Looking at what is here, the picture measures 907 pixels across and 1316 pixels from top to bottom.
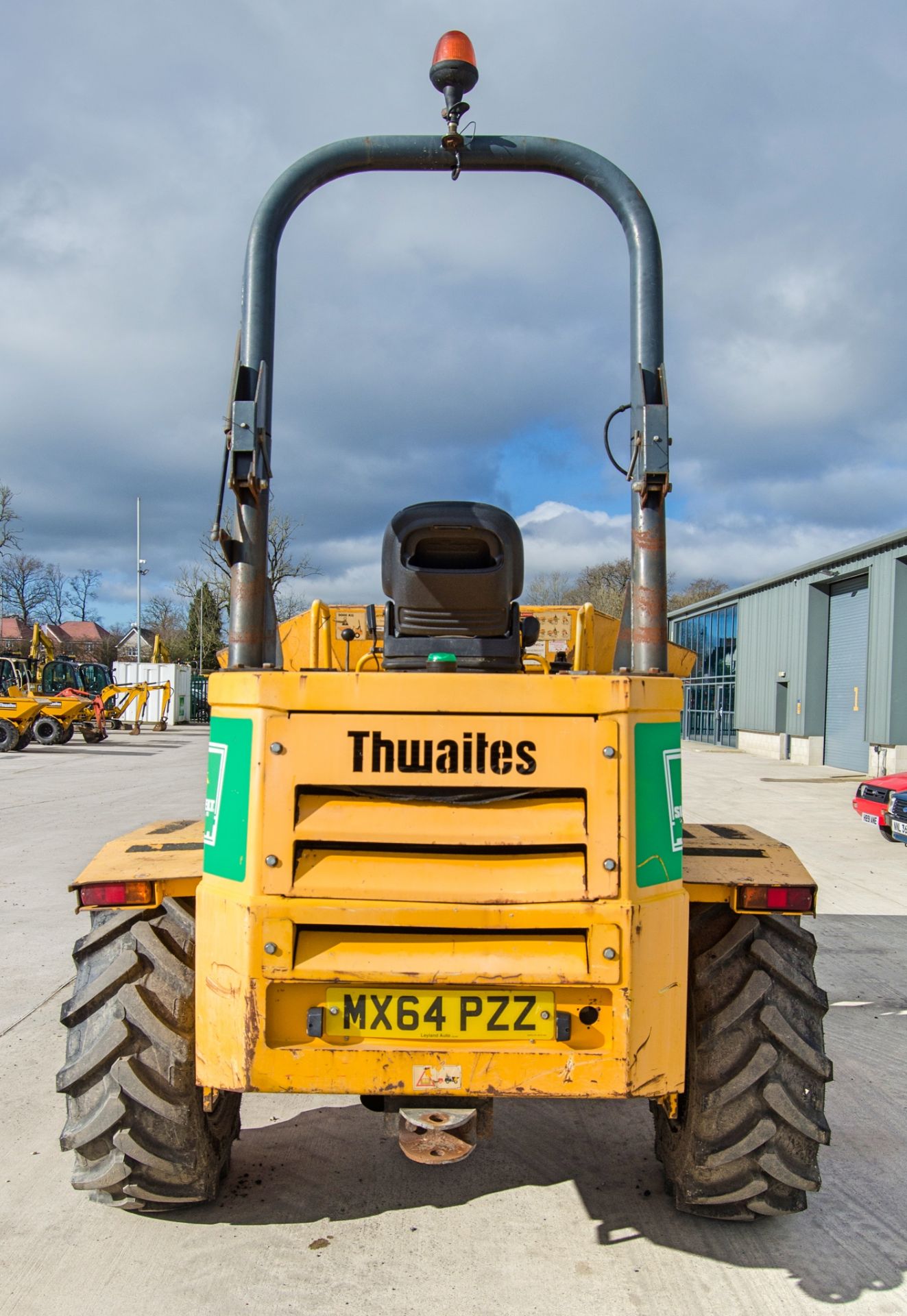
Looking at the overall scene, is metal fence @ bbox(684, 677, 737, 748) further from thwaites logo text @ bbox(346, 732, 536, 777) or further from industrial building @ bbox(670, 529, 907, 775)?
thwaites logo text @ bbox(346, 732, 536, 777)

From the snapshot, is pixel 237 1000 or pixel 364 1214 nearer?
pixel 237 1000

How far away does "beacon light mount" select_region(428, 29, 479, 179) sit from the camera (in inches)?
115

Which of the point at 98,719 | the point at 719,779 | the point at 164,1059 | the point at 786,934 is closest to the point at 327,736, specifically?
the point at 164,1059

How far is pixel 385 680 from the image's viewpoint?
272 centimetres

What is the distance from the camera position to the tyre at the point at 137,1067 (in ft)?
9.94

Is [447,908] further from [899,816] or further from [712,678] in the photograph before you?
[712,678]

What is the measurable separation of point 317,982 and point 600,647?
2593mm

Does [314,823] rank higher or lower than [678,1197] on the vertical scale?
higher

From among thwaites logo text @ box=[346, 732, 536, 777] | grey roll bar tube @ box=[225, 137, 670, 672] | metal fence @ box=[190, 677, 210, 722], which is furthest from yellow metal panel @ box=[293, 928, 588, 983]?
metal fence @ box=[190, 677, 210, 722]

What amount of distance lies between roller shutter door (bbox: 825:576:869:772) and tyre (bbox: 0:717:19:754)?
21965 millimetres

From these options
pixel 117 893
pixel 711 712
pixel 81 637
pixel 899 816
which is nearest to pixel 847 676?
pixel 711 712

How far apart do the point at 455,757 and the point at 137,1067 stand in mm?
Answer: 1439

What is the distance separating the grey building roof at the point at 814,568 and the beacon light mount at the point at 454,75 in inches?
764

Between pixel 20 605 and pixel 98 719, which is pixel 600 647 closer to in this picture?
pixel 98 719
